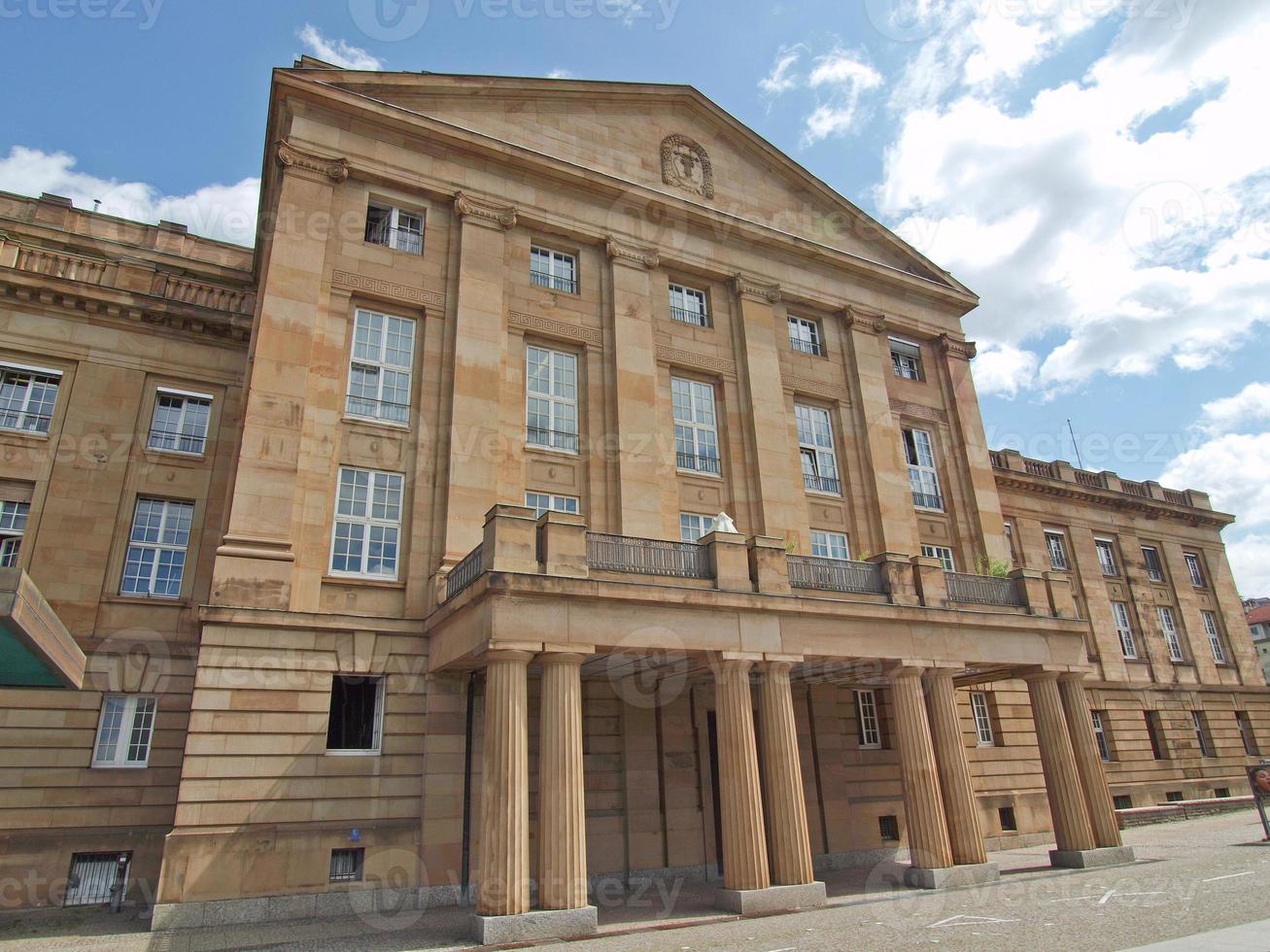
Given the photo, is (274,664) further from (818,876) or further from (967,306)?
(967,306)

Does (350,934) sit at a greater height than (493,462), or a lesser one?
lesser

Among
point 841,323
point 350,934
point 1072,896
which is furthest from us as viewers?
point 841,323

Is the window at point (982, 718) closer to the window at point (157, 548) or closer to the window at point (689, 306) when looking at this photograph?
the window at point (689, 306)

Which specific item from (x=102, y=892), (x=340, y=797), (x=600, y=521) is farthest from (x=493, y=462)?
(x=102, y=892)

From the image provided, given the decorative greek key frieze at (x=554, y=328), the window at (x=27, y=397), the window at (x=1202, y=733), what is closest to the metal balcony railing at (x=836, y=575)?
the decorative greek key frieze at (x=554, y=328)

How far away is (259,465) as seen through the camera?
18375 millimetres

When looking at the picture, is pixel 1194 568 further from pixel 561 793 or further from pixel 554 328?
pixel 561 793

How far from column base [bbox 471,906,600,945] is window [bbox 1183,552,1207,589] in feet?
137

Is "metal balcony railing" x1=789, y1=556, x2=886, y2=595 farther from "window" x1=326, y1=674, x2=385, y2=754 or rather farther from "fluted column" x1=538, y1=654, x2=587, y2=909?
"window" x1=326, y1=674, x2=385, y2=754

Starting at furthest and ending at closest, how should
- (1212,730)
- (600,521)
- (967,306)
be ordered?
1. (1212,730)
2. (967,306)
3. (600,521)

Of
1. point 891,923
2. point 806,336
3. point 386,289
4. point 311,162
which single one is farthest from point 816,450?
point 311,162

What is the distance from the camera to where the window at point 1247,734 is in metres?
38.8

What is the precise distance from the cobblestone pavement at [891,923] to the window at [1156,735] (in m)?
19.6

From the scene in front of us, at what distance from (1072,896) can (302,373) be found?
19972mm
